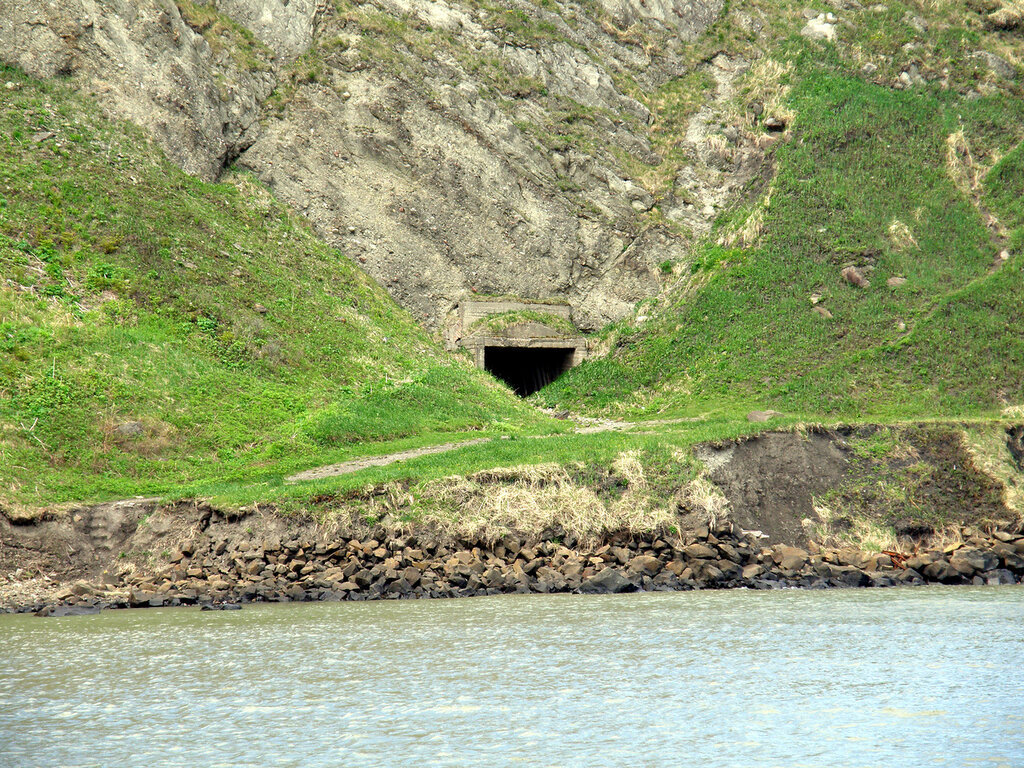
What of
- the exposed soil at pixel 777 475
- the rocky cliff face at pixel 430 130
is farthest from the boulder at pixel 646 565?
the rocky cliff face at pixel 430 130

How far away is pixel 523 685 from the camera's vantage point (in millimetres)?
11648

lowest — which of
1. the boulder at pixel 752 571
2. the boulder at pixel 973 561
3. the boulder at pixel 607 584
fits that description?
the boulder at pixel 607 584

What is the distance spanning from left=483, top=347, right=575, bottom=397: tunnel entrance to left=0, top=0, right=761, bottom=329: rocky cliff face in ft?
7.84

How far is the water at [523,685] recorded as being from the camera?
9258 millimetres

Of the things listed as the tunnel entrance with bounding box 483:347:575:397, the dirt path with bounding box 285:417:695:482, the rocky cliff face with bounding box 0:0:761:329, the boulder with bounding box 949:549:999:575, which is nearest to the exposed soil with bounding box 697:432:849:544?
the boulder with bounding box 949:549:999:575

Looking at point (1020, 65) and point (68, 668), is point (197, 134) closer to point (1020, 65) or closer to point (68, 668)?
point (68, 668)

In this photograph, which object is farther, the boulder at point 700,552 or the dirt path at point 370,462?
the dirt path at point 370,462

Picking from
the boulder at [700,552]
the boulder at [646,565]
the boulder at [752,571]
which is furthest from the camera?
the boulder at [700,552]

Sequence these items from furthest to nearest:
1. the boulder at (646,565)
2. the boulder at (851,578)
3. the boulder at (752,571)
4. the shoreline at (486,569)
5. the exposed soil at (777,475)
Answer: the exposed soil at (777,475)
the boulder at (851,578)
the boulder at (752,571)
the boulder at (646,565)
the shoreline at (486,569)

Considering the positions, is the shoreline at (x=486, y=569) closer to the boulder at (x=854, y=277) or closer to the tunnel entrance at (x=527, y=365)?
the boulder at (x=854, y=277)

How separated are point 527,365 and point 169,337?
54.3 ft

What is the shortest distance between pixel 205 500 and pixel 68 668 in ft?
25.4

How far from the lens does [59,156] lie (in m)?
31.5

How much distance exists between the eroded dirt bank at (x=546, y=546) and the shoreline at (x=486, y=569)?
0.11 ft
